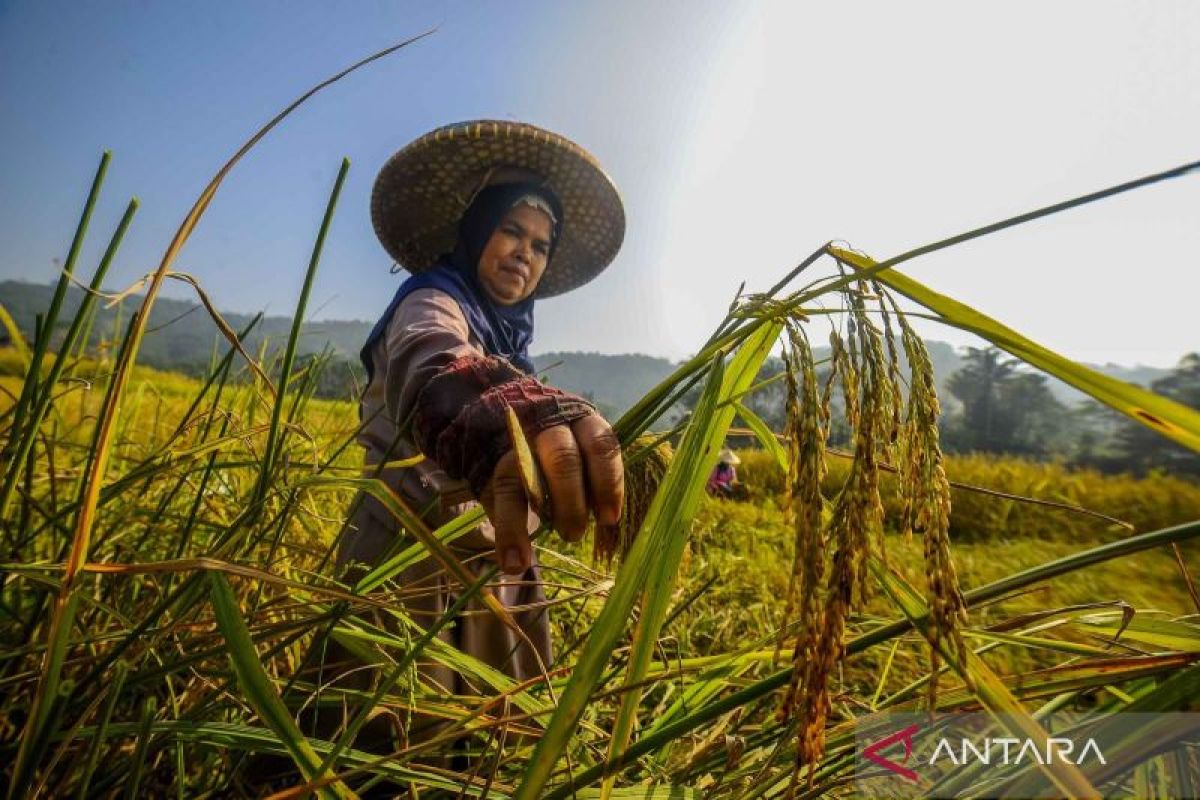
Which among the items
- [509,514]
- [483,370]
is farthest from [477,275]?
[509,514]

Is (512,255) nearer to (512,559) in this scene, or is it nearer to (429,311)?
(429,311)

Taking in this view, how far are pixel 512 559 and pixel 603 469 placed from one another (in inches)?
4.3

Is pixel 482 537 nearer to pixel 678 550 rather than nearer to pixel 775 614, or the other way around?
pixel 678 550

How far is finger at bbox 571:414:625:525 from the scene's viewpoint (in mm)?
467

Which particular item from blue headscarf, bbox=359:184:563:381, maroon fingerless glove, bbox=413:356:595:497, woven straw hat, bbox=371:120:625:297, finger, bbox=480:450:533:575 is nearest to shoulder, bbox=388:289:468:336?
blue headscarf, bbox=359:184:563:381

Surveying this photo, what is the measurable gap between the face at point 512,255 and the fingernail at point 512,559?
3.75 feet

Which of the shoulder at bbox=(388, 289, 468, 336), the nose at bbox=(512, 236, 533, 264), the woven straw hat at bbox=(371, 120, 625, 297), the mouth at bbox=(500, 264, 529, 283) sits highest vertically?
the woven straw hat at bbox=(371, 120, 625, 297)

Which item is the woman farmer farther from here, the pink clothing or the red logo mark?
the red logo mark

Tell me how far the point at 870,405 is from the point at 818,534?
80 millimetres

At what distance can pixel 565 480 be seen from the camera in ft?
1.51

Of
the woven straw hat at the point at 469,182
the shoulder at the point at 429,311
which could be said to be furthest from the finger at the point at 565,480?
the woven straw hat at the point at 469,182

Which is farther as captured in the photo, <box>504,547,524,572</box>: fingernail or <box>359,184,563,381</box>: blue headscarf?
<box>359,184,563,381</box>: blue headscarf

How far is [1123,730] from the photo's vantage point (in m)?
0.35

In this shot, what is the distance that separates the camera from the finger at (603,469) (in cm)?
47
